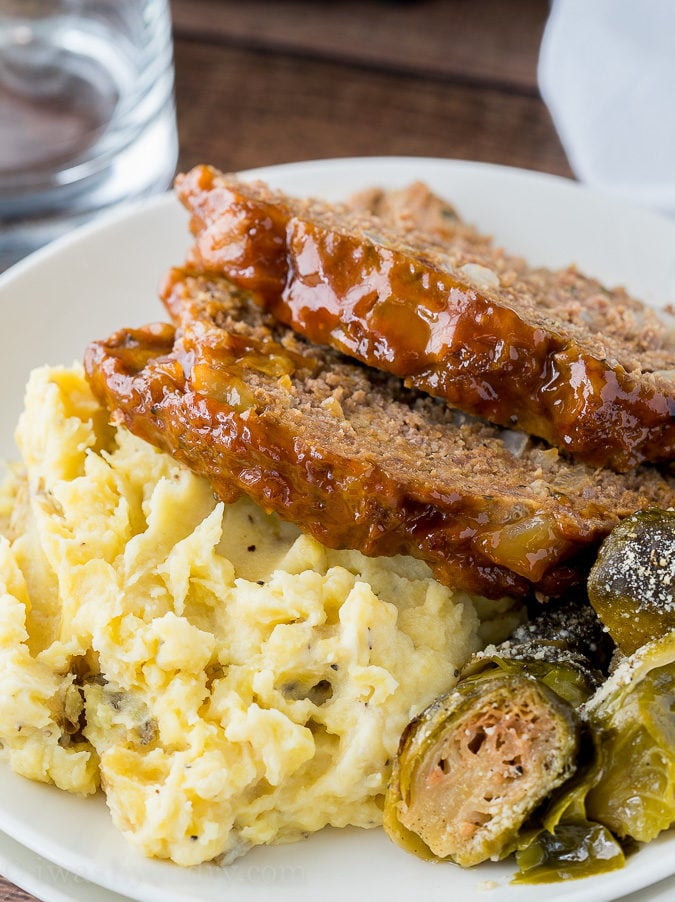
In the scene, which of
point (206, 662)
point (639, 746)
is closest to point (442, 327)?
point (206, 662)

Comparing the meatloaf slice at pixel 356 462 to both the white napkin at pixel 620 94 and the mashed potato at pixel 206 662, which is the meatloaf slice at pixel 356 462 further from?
the white napkin at pixel 620 94

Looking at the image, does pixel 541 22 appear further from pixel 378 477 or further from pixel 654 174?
pixel 378 477

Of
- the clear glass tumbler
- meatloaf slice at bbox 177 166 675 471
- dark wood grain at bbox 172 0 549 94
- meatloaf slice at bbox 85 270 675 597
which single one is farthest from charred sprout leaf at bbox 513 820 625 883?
dark wood grain at bbox 172 0 549 94

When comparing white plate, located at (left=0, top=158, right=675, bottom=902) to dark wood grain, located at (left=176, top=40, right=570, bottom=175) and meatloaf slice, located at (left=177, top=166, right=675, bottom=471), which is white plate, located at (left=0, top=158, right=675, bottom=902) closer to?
meatloaf slice, located at (left=177, top=166, right=675, bottom=471)

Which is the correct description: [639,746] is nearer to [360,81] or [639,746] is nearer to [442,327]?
[442,327]

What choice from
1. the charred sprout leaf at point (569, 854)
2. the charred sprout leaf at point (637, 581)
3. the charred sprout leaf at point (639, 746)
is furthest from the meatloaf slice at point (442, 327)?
the charred sprout leaf at point (569, 854)
